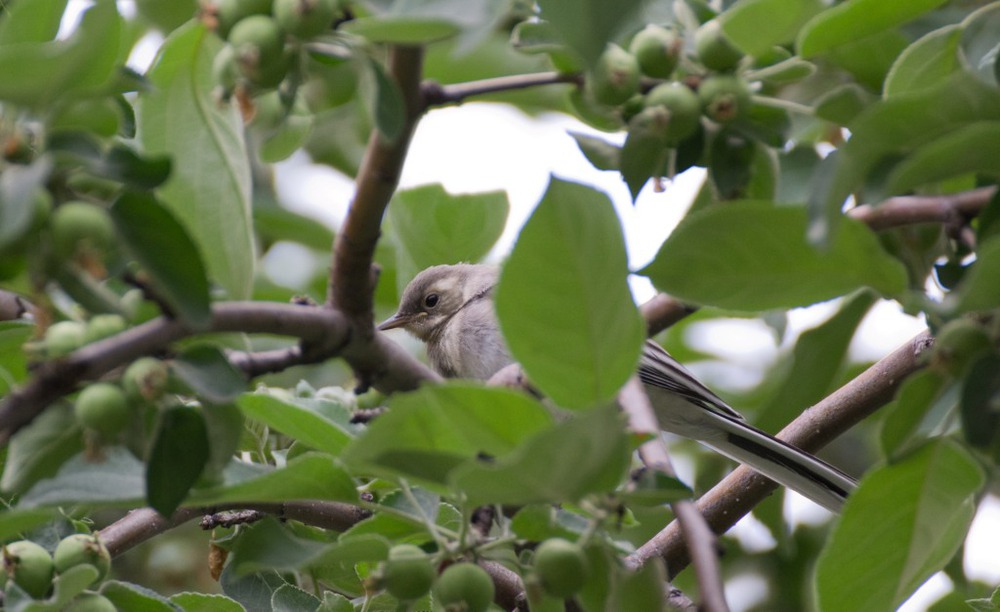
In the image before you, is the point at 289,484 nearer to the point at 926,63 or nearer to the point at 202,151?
the point at 202,151

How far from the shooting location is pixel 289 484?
2355 millimetres

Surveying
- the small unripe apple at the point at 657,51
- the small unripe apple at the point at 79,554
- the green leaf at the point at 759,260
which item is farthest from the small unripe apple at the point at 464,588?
the small unripe apple at the point at 657,51

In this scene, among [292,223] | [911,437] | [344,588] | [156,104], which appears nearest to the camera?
[911,437]

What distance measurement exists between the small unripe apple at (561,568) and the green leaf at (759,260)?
20.8 inches

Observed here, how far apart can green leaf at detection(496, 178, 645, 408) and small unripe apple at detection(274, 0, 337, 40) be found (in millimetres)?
521

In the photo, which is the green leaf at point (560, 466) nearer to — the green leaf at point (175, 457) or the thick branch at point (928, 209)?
the green leaf at point (175, 457)

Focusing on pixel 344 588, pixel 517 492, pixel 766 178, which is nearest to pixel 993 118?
pixel 766 178

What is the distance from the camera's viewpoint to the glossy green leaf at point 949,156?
1927 mm

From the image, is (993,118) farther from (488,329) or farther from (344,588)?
(488,329)

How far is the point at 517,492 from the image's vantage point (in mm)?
1900

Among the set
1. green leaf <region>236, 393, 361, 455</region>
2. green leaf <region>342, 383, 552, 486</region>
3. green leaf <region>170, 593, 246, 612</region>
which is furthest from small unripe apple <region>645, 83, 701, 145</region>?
green leaf <region>170, 593, 246, 612</region>

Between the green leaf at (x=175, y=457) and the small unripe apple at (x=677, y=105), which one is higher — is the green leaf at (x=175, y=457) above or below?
below

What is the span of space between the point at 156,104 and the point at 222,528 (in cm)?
168

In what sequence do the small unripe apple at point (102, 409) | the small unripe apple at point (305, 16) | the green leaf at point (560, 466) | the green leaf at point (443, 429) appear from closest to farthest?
the green leaf at point (560, 466) → the green leaf at point (443, 429) → the small unripe apple at point (102, 409) → the small unripe apple at point (305, 16)
